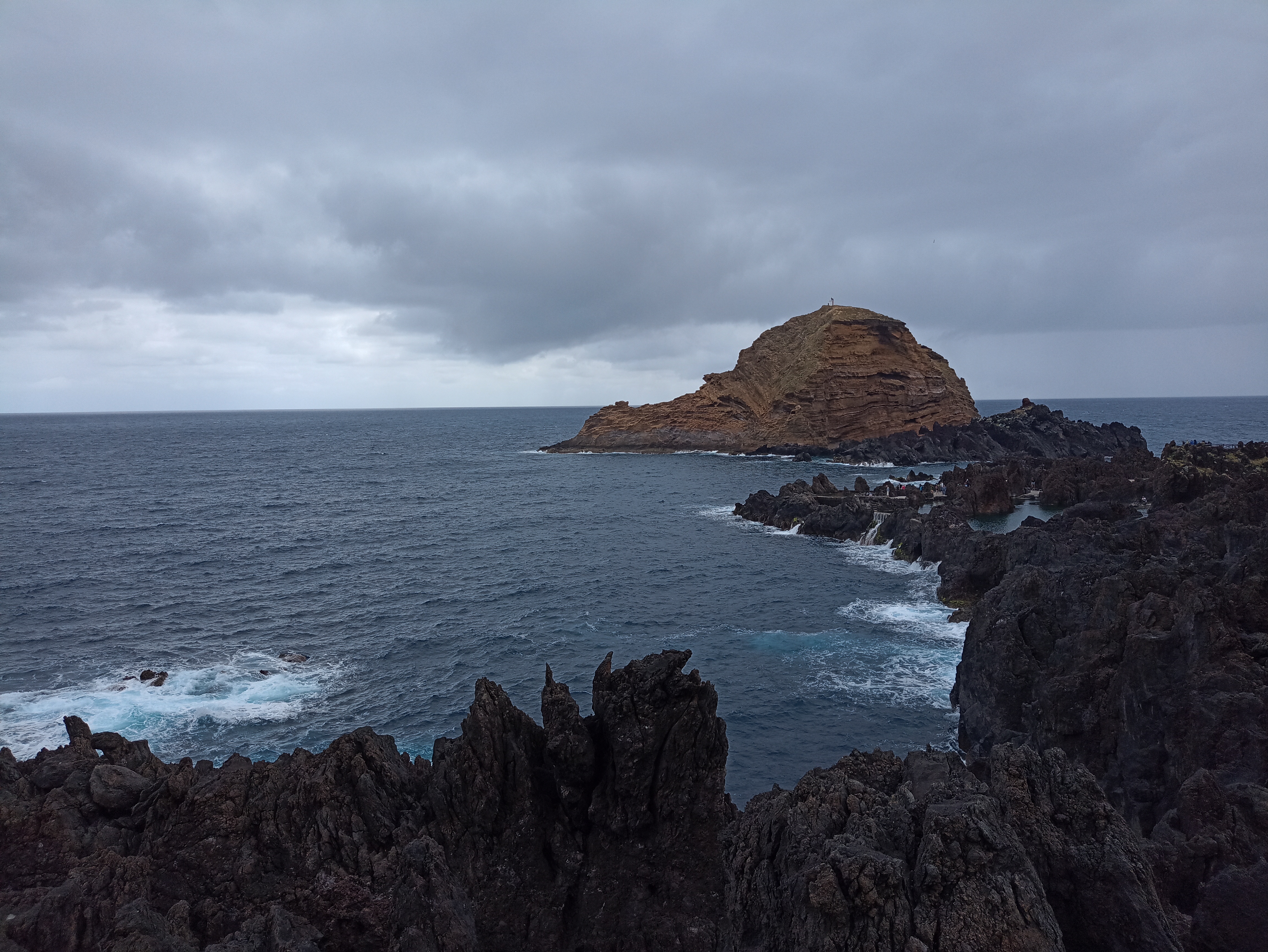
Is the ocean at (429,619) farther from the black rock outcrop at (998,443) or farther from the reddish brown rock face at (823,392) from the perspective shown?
the reddish brown rock face at (823,392)

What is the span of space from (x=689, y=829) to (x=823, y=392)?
4693 inches

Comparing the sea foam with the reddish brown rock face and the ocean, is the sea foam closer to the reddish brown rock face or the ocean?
the ocean

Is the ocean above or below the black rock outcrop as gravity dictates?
below

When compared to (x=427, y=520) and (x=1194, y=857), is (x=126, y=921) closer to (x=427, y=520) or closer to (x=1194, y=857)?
(x=1194, y=857)

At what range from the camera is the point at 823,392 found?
127 metres

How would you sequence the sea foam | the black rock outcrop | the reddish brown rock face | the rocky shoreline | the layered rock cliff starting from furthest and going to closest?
Answer: the reddish brown rock face < the black rock outcrop < the sea foam < the layered rock cliff < the rocky shoreline

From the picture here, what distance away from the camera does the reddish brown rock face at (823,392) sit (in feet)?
418

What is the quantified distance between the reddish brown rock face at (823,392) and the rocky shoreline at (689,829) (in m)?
108

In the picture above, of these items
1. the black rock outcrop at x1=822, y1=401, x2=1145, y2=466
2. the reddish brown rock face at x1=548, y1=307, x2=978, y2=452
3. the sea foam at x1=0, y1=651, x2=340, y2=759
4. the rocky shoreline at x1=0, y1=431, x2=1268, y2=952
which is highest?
the reddish brown rock face at x1=548, y1=307, x2=978, y2=452

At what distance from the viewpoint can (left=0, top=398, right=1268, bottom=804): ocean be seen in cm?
2881

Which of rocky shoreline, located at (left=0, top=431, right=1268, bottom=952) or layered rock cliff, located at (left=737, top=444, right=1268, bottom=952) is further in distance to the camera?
layered rock cliff, located at (left=737, top=444, right=1268, bottom=952)

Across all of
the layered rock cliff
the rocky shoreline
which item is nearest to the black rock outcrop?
the layered rock cliff

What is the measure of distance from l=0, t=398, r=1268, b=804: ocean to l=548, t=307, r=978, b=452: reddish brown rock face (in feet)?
138

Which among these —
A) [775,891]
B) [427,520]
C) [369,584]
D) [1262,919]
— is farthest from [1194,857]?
[427,520]
